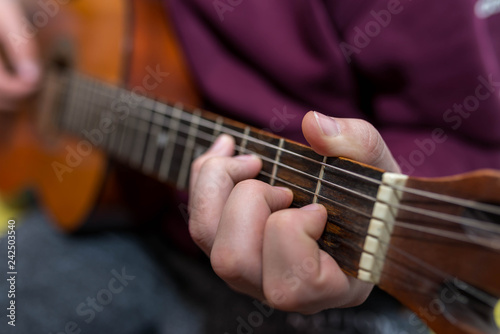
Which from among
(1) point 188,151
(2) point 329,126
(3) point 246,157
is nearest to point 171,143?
(1) point 188,151

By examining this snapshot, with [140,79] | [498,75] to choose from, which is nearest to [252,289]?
[498,75]

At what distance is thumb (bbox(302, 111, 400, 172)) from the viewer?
11.8 inches

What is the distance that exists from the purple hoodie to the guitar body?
0.23m

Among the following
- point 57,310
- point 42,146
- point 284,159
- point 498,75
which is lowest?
point 57,310

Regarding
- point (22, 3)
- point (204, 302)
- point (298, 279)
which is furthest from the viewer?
point (22, 3)

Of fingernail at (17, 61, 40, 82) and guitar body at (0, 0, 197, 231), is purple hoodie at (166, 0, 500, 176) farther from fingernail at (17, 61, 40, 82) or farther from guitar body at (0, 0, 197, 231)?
fingernail at (17, 61, 40, 82)

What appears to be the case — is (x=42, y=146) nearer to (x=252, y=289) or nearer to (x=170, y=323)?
(x=170, y=323)

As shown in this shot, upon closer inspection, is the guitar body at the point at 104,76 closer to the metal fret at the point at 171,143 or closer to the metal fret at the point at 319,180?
the metal fret at the point at 171,143

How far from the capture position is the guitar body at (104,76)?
65cm

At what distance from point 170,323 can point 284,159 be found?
0.38m

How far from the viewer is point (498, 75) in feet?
1.24

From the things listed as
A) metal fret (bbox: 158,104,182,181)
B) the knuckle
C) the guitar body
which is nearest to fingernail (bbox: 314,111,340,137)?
the knuckle

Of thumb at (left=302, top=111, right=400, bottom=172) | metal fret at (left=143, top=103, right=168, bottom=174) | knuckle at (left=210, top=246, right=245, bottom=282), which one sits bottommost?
knuckle at (left=210, top=246, right=245, bottom=282)

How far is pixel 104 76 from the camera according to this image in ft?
2.22
